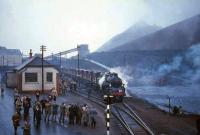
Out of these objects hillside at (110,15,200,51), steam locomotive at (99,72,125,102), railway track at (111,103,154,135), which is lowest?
railway track at (111,103,154,135)

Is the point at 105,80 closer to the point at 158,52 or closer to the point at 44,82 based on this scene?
the point at 44,82

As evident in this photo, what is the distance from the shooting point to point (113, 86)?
1634 inches

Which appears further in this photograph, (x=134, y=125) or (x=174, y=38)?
(x=174, y=38)

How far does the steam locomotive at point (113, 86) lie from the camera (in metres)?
40.2

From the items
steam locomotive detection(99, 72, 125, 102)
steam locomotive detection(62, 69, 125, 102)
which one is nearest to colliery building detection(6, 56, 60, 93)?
steam locomotive detection(62, 69, 125, 102)

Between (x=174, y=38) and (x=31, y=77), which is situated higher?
(x=174, y=38)

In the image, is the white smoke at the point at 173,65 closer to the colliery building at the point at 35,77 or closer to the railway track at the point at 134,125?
the colliery building at the point at 35,77

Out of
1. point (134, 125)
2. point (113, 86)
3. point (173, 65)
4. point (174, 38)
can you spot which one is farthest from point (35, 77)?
point (174, 38)

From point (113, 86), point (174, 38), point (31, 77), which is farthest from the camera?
point (174, 38)

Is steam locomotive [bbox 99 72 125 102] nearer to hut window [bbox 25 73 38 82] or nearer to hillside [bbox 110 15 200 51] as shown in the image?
hut window [bbox 25 73 38 82]

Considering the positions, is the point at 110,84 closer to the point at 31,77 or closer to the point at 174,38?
the point at 31,77

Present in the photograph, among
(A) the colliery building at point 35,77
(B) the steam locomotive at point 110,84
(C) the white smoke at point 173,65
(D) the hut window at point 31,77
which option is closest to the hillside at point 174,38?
(C) the white smoke at point 173,65

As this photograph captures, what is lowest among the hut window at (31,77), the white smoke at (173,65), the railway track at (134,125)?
the railway track at (134,125)

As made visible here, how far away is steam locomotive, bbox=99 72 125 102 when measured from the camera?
4025 cm
